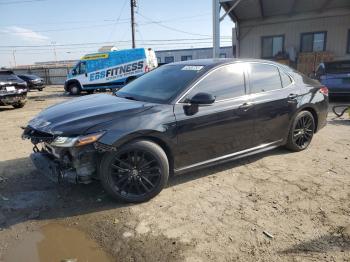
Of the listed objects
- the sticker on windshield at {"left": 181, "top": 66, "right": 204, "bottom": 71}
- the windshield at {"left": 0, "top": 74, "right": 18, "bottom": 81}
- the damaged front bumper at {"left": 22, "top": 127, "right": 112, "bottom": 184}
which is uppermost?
the sticker on windshield at {"left": 181, "top": 66, "right": 204, "bottom": 71}

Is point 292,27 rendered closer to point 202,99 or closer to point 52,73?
point 202,99

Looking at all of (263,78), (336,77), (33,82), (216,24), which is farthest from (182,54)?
(263,78)

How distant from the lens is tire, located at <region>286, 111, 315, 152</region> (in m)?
5.42

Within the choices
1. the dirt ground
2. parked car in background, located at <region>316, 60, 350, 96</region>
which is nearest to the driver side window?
parked car in background, located at <region>316, 60, 350, 96</region>

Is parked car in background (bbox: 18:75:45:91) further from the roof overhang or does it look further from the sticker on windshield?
the sticker on windshield

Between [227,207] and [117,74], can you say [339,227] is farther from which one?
[117,74]

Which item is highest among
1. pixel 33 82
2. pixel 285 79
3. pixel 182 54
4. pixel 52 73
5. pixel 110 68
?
pixel 182 54

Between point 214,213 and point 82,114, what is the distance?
1921 millimetres

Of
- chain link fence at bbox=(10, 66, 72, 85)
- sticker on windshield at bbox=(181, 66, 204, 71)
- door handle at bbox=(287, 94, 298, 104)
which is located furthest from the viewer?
chain link fence at bbox=(10, 66, 72, 85)

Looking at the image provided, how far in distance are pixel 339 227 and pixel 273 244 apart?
0.80 meters

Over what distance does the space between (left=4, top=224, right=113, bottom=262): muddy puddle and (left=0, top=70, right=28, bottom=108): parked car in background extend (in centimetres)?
997

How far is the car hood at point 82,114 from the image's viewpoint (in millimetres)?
3611

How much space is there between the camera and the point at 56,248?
306 cm

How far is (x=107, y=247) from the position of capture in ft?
9.95
